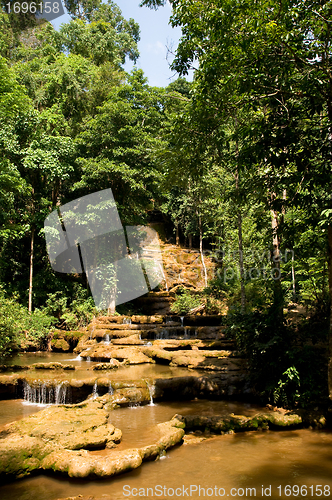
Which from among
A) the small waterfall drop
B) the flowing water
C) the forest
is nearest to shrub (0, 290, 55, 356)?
the forest

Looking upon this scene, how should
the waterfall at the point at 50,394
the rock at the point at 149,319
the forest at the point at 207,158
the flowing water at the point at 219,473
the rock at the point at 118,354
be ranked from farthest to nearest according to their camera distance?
1. the rock at the point at 149,319
2. the rock at the point at 118,354
3. the waterfall at the point at 50,394
4. the forest at the point at 207,158
5. the flowing water at the point at 219,473

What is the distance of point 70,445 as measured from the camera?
4941 millimetres

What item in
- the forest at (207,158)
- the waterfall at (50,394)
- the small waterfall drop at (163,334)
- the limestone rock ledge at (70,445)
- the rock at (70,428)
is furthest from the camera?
the small waterfall drop at (163,334)

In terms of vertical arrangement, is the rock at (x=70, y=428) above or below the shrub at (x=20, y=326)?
below

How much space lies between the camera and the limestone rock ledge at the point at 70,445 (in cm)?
438

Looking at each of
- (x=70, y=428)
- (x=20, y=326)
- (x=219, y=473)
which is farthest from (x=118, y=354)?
(x=219, y=473)

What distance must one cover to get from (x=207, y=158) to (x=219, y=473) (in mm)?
7591

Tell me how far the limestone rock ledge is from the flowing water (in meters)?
0.12

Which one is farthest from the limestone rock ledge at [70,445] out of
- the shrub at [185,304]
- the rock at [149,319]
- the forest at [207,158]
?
the shrub at [185,304]

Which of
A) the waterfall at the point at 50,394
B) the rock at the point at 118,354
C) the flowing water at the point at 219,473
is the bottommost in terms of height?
the flowing water at the point at 219,473

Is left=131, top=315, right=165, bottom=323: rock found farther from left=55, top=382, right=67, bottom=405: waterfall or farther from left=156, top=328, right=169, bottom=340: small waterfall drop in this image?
left=55, top=382, right=67, bottom=405: waterfall

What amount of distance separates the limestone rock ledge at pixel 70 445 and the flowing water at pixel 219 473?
4.7 inches

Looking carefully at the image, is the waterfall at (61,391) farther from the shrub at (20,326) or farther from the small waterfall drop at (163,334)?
the small waterfall drop at (163,334)

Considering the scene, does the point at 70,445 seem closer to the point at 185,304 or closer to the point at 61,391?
the point at 61,391
